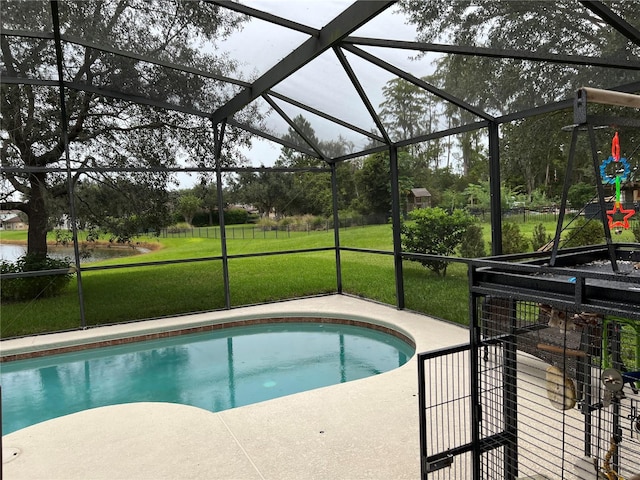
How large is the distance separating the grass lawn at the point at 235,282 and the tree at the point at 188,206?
15.4 inches

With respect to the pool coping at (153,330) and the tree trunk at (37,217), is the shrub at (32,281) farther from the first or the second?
the pool coping at (153,330)

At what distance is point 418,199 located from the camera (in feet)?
24.4

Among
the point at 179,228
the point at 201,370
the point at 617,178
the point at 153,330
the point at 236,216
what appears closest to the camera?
the point at 617,178

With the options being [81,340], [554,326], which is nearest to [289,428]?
[554,326]

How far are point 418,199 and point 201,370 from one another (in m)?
4.27

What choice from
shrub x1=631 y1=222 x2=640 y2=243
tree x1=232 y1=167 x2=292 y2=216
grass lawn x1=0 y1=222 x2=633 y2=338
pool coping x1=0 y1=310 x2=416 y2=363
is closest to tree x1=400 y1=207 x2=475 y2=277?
grass lawn x1=0 y1=222 x2=633 y2=338

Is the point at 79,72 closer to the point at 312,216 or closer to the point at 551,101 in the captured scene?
the point at 312,216

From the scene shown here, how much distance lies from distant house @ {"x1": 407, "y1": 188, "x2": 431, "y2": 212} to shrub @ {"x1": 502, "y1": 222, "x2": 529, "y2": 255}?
6.23 ft

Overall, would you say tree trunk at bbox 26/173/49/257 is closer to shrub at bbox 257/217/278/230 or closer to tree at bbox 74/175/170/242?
tree at bbox 74/175/170/242

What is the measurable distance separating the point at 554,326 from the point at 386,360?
4301 millimetres

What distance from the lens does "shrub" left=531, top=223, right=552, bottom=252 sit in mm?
5363

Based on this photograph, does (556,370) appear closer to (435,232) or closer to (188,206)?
(435,232)

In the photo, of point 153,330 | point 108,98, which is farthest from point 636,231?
point 108,98

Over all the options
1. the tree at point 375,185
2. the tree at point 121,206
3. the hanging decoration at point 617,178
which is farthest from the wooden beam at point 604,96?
the tree at point 121,206
